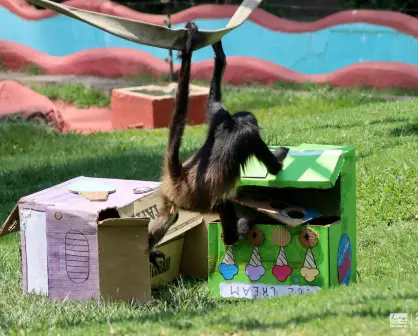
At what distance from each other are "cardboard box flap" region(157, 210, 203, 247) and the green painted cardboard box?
41 cm

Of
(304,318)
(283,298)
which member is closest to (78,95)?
(283,298)

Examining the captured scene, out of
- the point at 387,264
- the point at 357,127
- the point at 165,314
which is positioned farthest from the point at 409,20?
the point at 165,314

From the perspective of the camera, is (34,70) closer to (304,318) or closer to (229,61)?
(229,61)

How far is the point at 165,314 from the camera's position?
13.8 feet

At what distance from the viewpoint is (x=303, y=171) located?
4.67 meters

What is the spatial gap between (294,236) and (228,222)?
1.31ft

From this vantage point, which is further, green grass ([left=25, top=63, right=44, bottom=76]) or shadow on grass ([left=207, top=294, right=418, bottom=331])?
green grass ([left=25, top=63, right=44, bottom=76])

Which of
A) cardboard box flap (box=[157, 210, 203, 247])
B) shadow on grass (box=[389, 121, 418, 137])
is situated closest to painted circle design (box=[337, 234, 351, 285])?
cardboard box flap (box=[157, 210, 203, 247])

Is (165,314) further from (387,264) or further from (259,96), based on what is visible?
(259,96)

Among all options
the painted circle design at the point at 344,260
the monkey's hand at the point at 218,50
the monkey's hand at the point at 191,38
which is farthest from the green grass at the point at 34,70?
the monkey's hand at the point at 191,38

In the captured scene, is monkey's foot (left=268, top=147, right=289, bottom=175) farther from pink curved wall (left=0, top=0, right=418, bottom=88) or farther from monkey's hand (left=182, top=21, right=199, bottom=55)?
pink curved wall (left=0, top=0, right=418, bottom=88)

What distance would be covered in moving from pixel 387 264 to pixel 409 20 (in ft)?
33.0

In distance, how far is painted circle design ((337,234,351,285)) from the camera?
470cm

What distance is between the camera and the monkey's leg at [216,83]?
4.72 m
